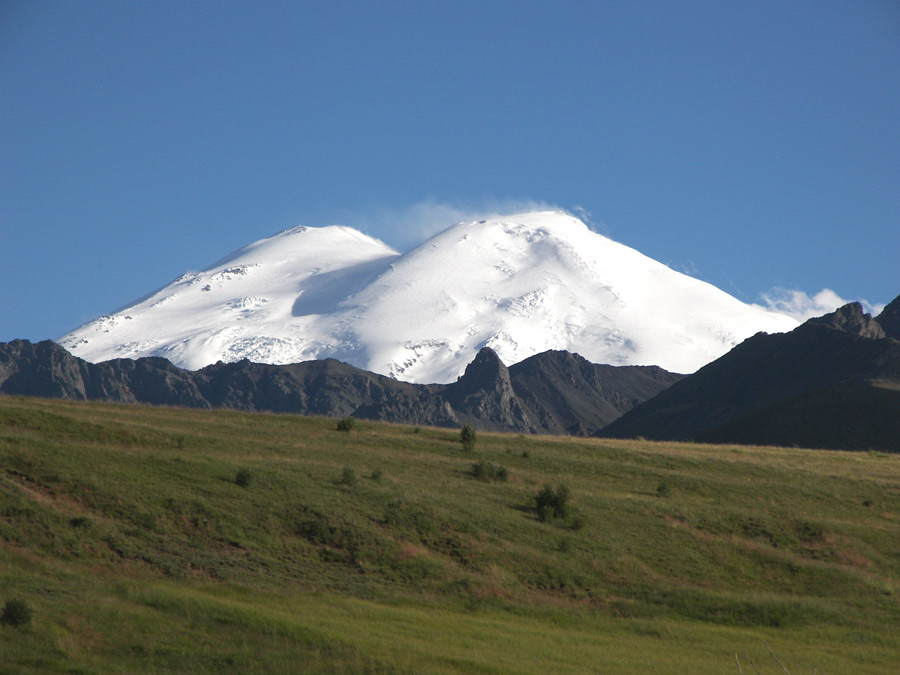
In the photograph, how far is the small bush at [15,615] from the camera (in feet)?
69.7

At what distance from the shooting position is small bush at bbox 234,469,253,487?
116 ft

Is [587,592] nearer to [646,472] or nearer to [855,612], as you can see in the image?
[855,612]

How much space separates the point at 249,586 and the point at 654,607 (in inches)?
502

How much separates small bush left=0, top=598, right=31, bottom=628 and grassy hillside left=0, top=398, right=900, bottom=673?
0.14 metres

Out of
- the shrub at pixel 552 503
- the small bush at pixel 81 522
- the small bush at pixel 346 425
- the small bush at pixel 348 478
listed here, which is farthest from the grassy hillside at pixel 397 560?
the small bush at pixel 346 425

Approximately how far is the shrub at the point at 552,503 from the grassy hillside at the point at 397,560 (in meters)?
0.34

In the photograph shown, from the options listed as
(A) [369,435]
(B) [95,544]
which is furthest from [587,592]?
(A) [369,435]

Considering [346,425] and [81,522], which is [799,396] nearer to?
[346,425]

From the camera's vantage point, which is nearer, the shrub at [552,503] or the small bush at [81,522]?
the small bush at [81,522]

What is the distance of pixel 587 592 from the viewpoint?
105 feet

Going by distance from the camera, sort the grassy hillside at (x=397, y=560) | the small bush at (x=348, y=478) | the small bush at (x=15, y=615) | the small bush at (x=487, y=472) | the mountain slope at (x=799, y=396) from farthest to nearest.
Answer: the mountain slope at (x=799, y=396), the small bush at (x=487, y=472), the small bush at (x=348, y=478), the grassy hillside at (x=397, y=560), the small bush at (x=15, y=615)

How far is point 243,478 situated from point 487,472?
41.6ft

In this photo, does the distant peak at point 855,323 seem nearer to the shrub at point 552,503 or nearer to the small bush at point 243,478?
the shrub at point 552,503

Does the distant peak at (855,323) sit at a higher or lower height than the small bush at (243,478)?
higher
